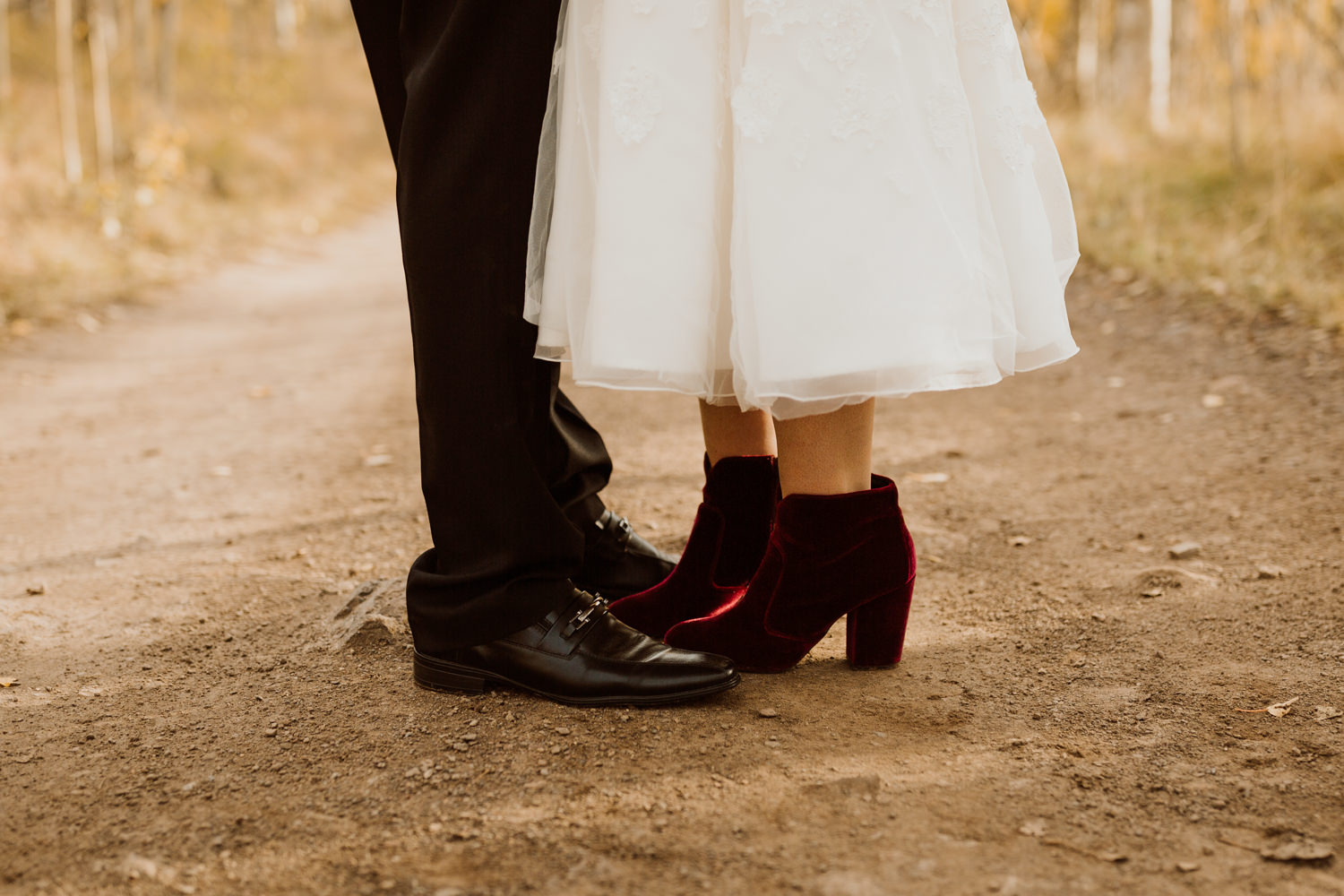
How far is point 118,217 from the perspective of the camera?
25.9 ft

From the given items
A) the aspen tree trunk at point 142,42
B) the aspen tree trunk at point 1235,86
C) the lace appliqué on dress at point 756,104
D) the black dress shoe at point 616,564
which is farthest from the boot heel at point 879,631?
the aspen tree trunk at point 142,42

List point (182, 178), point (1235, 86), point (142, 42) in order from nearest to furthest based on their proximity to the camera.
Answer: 1. point (1235, 86)
2. point (182, 178)
3. point (142, 42)

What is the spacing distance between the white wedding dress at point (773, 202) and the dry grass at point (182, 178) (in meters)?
4.69

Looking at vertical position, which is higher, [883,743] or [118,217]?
[118,217]

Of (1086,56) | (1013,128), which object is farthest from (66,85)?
(1086,56)

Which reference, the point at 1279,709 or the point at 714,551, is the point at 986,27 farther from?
the point at 1279,709

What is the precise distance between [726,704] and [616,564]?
460 mm

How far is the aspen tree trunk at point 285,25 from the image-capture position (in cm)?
2380

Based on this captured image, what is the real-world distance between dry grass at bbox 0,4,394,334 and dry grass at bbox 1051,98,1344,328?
18.0 ft

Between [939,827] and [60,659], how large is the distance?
1446mm

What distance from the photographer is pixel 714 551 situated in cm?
174

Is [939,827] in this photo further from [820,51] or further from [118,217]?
[118,217]

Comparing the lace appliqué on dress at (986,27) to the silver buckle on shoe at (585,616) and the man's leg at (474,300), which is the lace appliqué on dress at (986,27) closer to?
the man's leg at (474,300)

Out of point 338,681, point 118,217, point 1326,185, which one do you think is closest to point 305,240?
point 118,217
